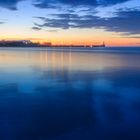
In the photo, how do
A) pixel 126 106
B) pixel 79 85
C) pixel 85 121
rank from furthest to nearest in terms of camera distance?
1. pixel 79 85
2. pixel 126 106
3. pixel 85 121

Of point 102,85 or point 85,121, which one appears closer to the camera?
point 85,121

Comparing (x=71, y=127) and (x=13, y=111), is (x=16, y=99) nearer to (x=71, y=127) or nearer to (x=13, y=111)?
(x=13, y=111)

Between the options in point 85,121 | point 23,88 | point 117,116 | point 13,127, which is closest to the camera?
point 13,127

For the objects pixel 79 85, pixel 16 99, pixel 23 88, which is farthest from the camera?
pixel 79 85

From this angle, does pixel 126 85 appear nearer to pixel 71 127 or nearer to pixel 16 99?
pixel 16 99

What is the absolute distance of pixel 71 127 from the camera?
9.10 meters

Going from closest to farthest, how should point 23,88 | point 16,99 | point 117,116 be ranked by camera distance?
1. point 117,116
2. point 16,99
3. point 23,88

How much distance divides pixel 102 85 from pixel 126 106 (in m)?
6.13

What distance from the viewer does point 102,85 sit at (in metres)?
18.5

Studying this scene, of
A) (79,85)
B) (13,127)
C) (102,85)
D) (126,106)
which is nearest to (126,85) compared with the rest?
(102,85)

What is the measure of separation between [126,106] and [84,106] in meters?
2.04

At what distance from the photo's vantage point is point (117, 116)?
34.8ft

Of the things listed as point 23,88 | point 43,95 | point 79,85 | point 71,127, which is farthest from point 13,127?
point 79,85

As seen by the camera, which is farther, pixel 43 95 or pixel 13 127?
pixel 43 95
